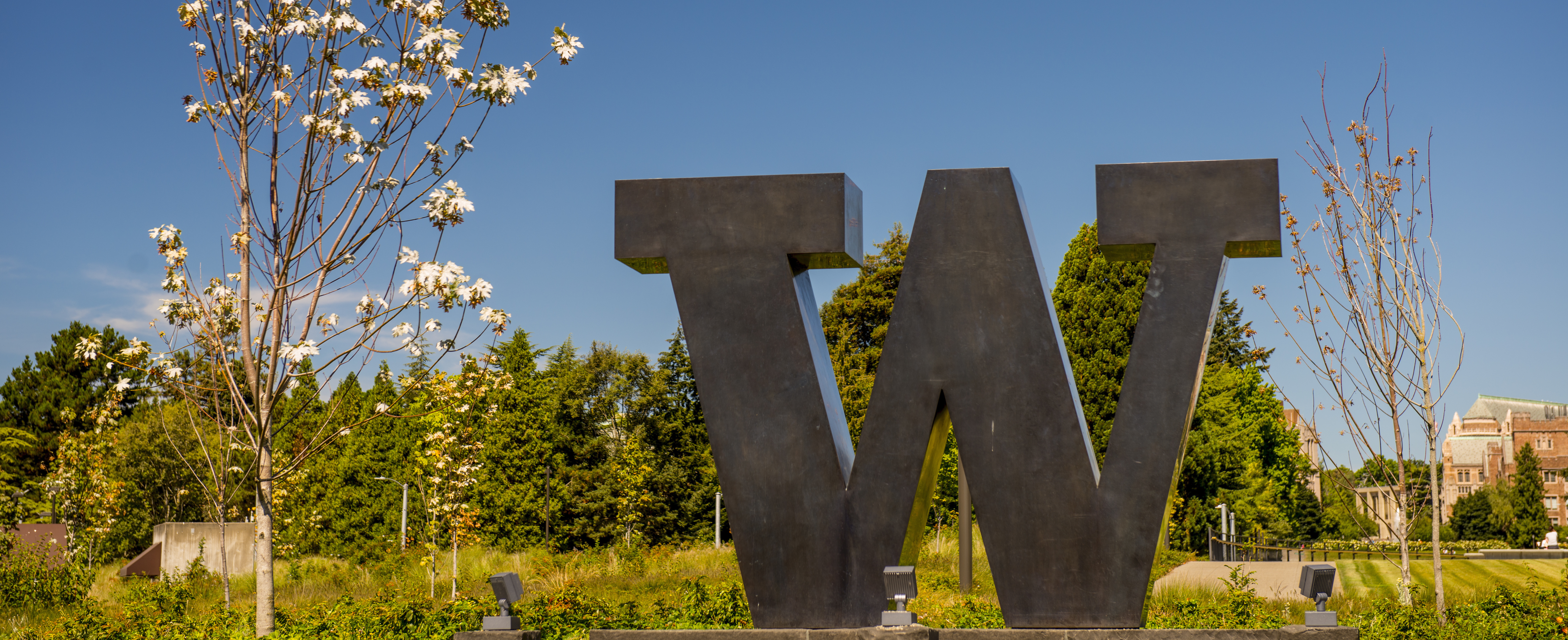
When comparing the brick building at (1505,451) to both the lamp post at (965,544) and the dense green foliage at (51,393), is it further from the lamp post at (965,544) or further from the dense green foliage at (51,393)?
the dense green foliage at (51,393)

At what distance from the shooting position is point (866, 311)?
4191 centimetres

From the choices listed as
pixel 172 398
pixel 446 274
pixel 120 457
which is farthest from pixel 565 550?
pixel 446 274

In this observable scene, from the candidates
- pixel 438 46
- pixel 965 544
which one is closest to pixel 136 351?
pixel 438 46

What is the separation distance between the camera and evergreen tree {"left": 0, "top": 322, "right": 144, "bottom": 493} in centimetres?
4562

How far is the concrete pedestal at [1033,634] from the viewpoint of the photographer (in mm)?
7004

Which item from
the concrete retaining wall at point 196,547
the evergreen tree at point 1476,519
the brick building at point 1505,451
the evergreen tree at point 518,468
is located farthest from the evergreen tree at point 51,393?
the brick building at point 1505,451

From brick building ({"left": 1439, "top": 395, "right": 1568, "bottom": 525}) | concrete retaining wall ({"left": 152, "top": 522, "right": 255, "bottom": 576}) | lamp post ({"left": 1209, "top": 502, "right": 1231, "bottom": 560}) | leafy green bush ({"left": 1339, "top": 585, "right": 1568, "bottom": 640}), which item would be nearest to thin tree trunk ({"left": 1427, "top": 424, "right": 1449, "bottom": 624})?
leafy green bush ({"left": 1339, "top": 585, "right": 1568, "bottom": 640})

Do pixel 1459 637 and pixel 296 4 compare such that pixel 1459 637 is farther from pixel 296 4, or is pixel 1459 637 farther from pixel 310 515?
pixel 310 515

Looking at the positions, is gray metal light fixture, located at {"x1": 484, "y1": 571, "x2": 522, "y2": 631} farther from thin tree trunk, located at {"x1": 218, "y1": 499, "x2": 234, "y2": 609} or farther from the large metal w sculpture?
thin tree trunk, located at {"x1": 218, "y1": 499, "x2": 234, "y2": 609}

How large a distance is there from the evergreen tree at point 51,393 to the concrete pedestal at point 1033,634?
45257 millimetres

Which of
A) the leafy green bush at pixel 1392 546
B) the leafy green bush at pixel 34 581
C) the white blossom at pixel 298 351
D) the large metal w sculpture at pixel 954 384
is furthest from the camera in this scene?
the leafy green bush at pixel 1392 546

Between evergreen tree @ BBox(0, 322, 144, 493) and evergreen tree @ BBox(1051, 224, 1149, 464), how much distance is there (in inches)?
1473

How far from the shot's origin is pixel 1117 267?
1215 inches

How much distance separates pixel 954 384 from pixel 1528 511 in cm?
6834
